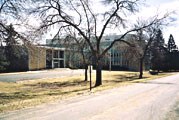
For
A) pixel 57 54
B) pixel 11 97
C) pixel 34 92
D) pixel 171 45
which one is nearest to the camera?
pixel 11 97

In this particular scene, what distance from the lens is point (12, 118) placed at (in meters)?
11.5

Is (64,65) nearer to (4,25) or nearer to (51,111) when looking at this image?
(4,25)

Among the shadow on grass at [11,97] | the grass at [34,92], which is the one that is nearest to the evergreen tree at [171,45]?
the grass at [34,92]

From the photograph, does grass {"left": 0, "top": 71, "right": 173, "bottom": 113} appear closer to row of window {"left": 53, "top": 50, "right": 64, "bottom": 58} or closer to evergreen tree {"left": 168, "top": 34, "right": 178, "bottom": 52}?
row of window {"left": 53, "top": 50, "right": 64, "bottom": 58}

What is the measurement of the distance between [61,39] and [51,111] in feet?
68.4

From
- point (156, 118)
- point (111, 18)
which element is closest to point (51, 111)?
point (156, 118)

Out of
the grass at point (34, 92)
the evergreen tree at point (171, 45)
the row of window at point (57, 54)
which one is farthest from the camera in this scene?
the evergreen tree at point (171, 45)

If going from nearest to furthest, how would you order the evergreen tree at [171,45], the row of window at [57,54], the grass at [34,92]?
1. the grass at [34,92]
2. the row of window at [57,54]
3. the evergreen tree at [171,45]

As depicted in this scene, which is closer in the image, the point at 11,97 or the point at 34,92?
the point at 11,97

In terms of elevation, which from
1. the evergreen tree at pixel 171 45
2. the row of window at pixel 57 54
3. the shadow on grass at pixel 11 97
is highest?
the evergreen tree at pixel 171 45

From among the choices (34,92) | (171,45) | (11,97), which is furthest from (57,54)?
(11,97)

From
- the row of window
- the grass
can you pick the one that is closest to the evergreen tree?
the row of window

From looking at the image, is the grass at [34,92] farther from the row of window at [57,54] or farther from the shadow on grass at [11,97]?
the row of window at [57,54]

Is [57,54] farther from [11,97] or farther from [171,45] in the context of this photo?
[11,97]
